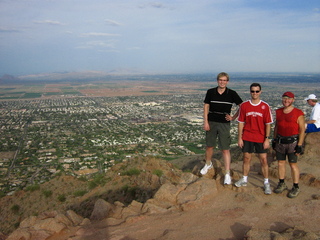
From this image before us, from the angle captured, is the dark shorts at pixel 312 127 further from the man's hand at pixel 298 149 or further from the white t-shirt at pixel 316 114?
the man's hand at pixel 298 149

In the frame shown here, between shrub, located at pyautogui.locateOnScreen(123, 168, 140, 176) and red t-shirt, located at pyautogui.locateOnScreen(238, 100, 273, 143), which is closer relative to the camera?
red t-shirt, located at pyautogui.locateOnScreen(238, 100, 273, 143)

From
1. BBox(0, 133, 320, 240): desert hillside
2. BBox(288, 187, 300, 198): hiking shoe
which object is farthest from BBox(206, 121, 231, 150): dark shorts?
BBox(288, 187, 300, 198): hiking shoe

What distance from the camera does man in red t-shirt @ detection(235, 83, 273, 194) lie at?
5617 mm

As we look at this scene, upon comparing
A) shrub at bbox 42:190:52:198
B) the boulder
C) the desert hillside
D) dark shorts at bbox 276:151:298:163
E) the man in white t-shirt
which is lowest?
shrub at bbox 42:190:52:198

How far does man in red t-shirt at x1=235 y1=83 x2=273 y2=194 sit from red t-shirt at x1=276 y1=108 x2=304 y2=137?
208 millimetres

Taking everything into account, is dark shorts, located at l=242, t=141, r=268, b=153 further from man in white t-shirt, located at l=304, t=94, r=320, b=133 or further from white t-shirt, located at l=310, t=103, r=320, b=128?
white t-shirt, located at l=310, t=103, r=320, b=128

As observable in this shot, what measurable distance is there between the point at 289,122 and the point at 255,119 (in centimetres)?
66

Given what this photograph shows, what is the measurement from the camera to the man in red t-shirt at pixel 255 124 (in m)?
5.62

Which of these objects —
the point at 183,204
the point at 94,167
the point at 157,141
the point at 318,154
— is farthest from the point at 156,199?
the point at 157,141

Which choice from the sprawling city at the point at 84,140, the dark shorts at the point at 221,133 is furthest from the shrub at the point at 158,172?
the sprawling city at the point at 84,140

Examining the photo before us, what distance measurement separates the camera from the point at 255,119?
5707mm

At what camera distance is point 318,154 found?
30.6 ft

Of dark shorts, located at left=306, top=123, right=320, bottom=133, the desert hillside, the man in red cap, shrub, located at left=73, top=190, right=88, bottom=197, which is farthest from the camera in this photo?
shrub, located at left=73, top=190, right=88, bottom=197

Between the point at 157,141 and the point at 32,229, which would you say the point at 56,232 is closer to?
the point at 32,229
